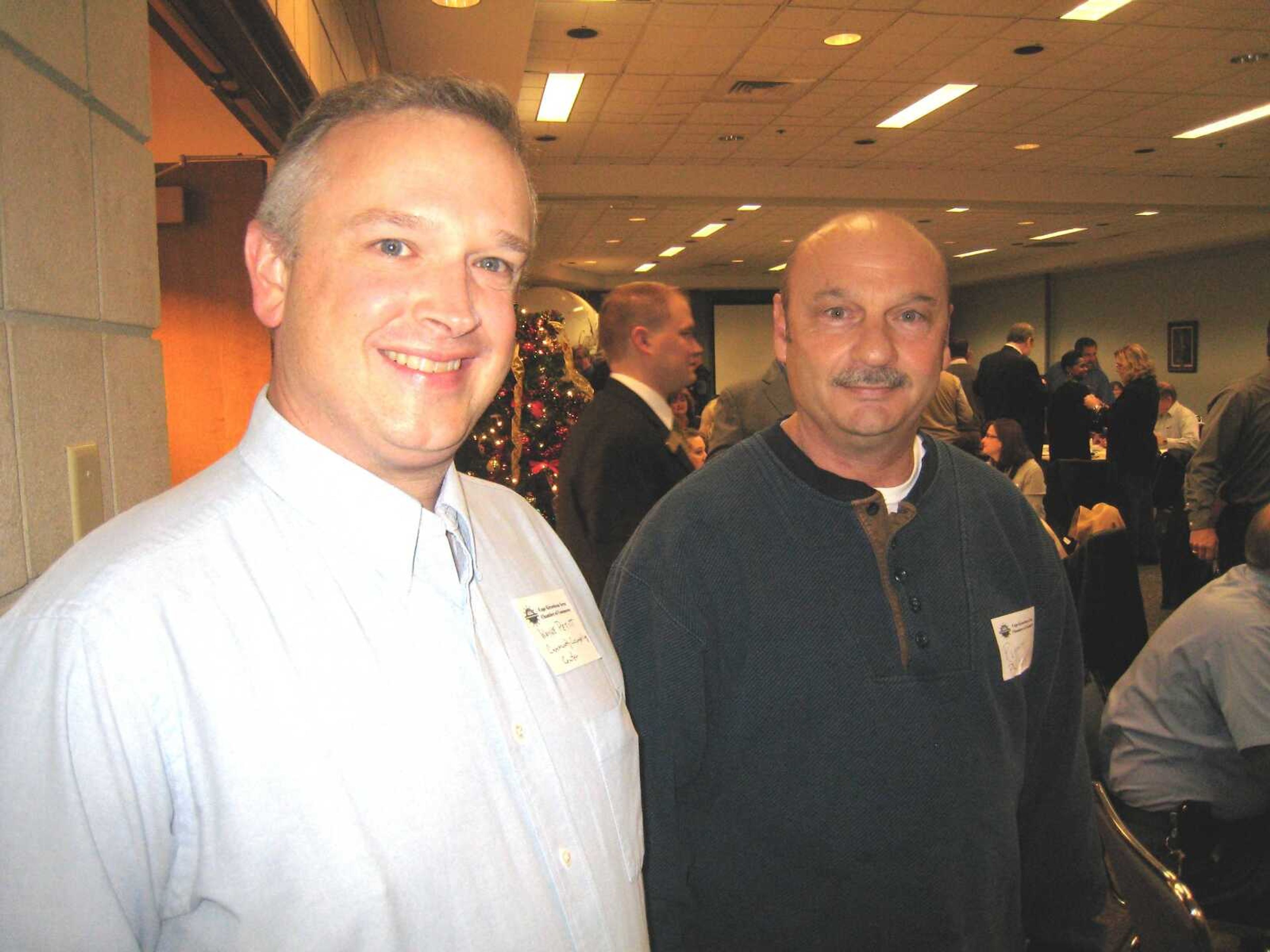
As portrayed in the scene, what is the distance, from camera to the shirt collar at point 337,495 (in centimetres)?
86

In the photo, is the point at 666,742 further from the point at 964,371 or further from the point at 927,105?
the point at 927,105

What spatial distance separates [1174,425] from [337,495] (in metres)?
9.20

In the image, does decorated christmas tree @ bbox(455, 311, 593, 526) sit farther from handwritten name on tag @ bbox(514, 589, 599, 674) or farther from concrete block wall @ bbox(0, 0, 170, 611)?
handwritten name on tag @ bbox(514, 589, 599, 674)

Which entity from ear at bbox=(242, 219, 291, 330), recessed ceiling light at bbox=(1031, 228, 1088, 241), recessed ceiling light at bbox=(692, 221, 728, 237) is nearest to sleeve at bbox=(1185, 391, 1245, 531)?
ear at bbox=(242, 219, 291, 330)

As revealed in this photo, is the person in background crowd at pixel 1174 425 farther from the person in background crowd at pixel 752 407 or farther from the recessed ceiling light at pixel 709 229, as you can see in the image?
the recessed ceiling light at pixel 709 229

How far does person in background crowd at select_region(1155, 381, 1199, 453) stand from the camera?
804cm

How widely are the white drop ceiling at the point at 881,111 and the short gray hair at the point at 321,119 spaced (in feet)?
9.00

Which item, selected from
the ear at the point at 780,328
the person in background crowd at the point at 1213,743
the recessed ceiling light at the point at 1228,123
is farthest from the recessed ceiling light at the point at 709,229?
the ear at the point at 780,328

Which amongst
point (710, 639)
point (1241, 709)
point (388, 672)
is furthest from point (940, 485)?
point (1241, 709)

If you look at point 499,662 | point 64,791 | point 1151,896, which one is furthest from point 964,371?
point 64,791

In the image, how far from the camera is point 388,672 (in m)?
0.83

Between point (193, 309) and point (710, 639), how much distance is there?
100 inches

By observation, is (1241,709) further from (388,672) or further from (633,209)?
(633,209)

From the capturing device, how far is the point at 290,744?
740 millimetres
